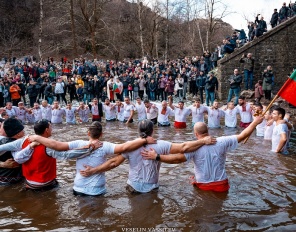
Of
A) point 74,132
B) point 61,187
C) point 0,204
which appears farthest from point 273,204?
point 74,132

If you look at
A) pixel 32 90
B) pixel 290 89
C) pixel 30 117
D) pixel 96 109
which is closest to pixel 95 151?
pixel 290 89

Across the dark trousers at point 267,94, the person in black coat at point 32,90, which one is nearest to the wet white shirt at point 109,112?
the person in black coat at point 32,90

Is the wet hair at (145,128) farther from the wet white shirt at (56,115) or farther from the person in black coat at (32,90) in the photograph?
the person in black coat at (32,90)

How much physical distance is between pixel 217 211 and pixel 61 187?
3.03m

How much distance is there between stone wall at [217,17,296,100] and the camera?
2012cm

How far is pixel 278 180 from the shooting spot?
6.99 metres

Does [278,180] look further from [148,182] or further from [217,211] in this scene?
[148,182]

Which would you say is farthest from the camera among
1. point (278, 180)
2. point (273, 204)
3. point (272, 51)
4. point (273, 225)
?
point (272, 51)

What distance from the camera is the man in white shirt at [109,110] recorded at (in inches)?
633

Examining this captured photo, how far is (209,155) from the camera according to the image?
5.36 m

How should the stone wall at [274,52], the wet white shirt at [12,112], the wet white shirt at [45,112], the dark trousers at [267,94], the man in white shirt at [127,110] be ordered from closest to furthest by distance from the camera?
the wet white shirt at [12,112]
the man in white shirt at [127,110]
the wet white shirt at [45,112]
the dark trousers at [267,94]
the stone wall at [274,52]

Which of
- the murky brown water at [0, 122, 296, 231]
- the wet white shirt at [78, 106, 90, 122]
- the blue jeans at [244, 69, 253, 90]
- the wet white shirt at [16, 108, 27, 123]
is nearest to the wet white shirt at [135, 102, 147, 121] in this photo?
the wet white shirt at [78, 106, 90, 122]

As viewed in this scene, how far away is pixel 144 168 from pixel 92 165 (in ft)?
2.81

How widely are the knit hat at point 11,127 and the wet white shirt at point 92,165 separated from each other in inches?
52.4
